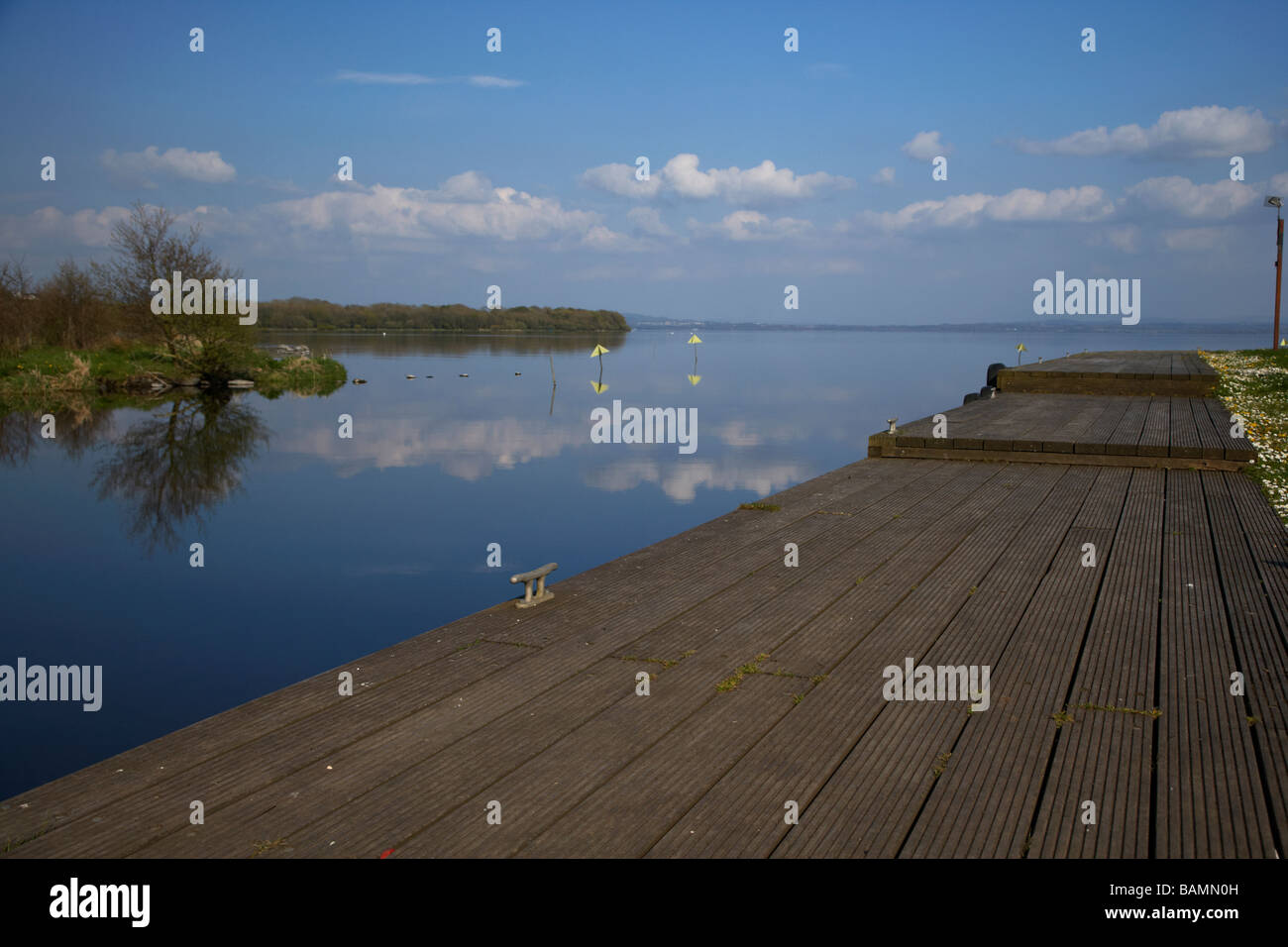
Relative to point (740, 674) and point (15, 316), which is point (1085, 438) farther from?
point (15, 316)

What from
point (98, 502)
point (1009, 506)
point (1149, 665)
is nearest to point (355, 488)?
point (98, 502)

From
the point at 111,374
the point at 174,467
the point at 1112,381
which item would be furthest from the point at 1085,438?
the point at 111,374

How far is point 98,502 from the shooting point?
1327 cm

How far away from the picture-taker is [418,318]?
4402 inches

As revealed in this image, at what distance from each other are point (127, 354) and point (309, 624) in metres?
30.1

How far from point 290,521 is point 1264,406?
13.9 m

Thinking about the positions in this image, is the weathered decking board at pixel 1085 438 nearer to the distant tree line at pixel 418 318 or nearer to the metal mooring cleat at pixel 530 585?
the metal mooring cleat at pixel 530 585

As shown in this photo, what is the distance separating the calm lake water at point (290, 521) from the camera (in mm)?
6859

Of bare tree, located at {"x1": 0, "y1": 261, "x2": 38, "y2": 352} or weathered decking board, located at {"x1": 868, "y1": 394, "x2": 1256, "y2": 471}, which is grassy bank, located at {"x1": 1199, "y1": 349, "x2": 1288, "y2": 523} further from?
bare tree, located at {"x1": 0, "y1": 261, "x2": 38, "y2": 352}

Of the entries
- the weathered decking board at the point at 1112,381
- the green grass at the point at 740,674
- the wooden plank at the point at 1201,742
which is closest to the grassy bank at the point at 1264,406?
the weathered decking board at the point at 1112,381

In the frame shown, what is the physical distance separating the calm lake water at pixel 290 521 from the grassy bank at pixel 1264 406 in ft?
19.9

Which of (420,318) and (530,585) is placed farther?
(420,318)

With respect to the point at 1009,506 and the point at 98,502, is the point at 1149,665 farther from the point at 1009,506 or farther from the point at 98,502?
the point at 98,502
